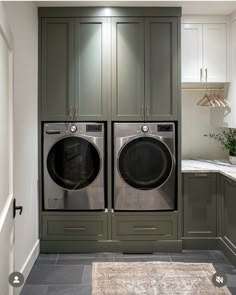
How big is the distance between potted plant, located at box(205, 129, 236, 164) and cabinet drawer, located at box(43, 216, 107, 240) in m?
1.58

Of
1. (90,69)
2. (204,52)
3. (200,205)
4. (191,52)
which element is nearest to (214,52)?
(204,52)

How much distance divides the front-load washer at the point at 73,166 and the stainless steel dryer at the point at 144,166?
181 mm

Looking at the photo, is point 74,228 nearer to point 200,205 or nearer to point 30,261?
point 30,261

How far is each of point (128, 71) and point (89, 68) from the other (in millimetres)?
392

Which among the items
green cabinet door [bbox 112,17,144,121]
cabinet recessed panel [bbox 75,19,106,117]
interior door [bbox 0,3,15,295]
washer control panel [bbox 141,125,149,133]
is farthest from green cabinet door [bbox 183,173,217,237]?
interior door [bbox 0,3,15,295]

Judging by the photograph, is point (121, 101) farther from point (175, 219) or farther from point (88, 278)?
point (88, 278)

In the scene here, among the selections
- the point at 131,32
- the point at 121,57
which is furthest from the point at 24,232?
the point at 131,32

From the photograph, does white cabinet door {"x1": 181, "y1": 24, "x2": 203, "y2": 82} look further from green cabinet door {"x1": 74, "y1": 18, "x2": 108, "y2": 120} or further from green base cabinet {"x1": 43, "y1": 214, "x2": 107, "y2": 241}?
green base cabinet {"x1": 43, "y1": 214, "x2": 107, "y2": 241}

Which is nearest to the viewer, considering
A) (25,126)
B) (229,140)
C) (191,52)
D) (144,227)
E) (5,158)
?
(5,158)

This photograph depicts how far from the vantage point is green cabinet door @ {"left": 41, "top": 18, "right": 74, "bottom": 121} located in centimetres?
362

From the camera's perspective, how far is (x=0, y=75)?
1811mm

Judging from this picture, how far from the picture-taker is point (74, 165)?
12.0ft

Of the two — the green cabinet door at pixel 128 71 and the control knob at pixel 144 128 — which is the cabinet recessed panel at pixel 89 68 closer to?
the green cabinet door at pixel 128 71

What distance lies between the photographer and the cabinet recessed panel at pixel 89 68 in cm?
362
